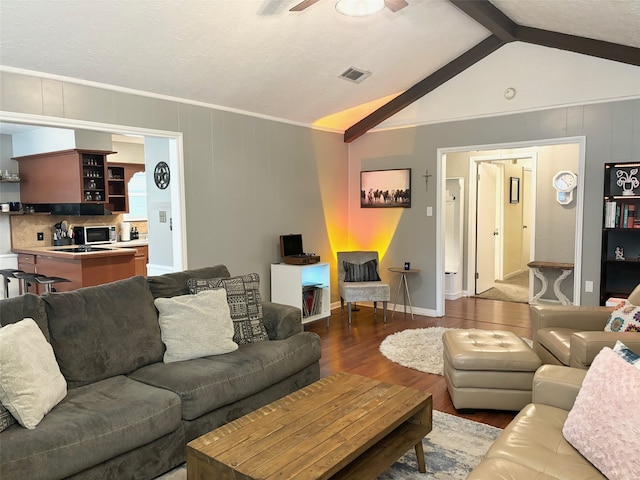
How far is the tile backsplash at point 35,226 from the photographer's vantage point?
23.6 ft

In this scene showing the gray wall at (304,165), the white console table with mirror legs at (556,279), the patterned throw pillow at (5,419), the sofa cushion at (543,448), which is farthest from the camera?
the white console table with mirror legs at (556,279)

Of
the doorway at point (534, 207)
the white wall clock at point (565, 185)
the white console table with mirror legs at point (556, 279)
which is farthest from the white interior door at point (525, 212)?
the white console table with mirror legs at point (556, 279)

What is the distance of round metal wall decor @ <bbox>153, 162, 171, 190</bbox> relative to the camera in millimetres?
5031

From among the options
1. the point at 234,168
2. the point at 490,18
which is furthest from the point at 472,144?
the point at 234,168

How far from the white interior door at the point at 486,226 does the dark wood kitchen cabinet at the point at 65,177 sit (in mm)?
5807

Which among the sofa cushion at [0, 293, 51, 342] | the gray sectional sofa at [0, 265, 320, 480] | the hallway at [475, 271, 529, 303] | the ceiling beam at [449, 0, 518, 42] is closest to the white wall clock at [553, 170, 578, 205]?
the hallway at [475, 271, 529, 303]

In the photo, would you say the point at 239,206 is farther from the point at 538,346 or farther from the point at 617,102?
the point at 617,102

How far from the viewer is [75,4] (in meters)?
2.85

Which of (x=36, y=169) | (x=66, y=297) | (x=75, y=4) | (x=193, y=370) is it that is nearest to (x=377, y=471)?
(x=193, y=370)

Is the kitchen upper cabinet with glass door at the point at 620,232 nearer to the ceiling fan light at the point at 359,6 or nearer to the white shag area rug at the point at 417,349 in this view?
the white shag area rug at the point at 417,349

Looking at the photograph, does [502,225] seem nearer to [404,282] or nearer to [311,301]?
[404,282]

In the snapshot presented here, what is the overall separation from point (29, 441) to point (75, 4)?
245 cm

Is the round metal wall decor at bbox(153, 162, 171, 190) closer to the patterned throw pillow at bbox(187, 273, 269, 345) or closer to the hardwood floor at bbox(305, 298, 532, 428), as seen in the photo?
the patterned throw pillow at bbox(187, 273, 269, 345)

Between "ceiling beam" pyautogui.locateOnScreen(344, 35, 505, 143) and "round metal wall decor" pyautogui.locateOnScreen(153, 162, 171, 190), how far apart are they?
2592 millimetres
